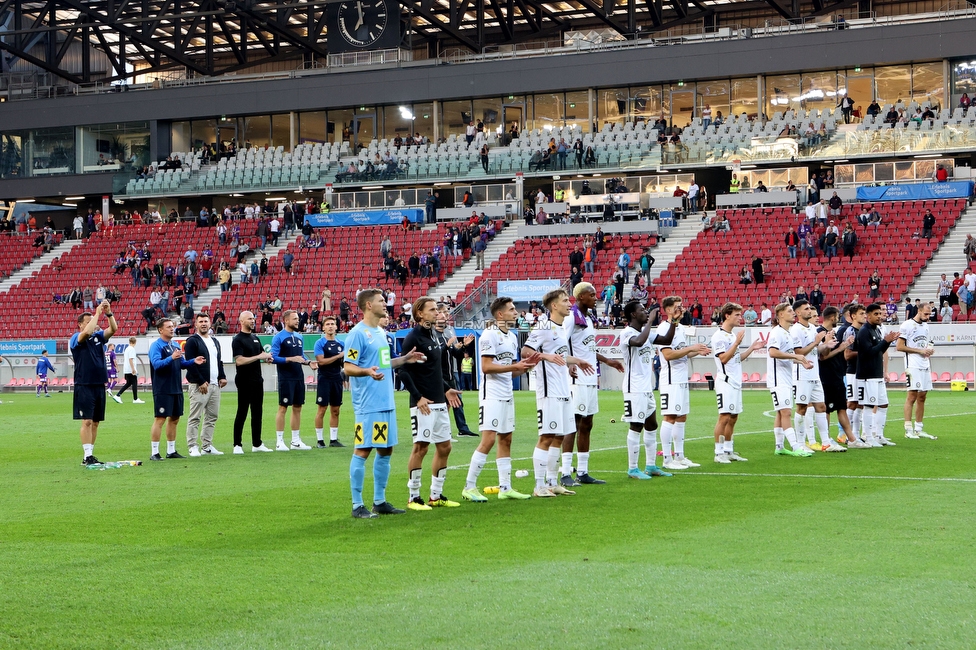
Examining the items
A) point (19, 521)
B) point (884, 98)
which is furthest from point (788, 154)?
point (19, 521)

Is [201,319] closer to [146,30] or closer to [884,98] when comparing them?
[884,98]

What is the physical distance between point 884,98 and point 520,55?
17799mm

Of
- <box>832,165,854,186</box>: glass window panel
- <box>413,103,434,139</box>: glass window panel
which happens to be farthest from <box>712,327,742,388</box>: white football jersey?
<box>413,103,434,139</box>: glass window panel

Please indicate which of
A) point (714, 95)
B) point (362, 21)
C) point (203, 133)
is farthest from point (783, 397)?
point (203, 133)

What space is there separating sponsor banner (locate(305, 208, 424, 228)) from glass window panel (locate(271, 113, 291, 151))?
34.1ft

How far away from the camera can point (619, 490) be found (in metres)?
12.1

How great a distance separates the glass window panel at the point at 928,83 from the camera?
5166 cm

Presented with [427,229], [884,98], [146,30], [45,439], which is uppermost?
[146,30]

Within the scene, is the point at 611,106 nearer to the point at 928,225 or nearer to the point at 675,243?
the point at 675,243

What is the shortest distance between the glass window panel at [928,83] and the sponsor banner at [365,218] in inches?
926

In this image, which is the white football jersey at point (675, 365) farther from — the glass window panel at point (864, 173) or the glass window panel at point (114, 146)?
the glass window panel at point (114, 146)

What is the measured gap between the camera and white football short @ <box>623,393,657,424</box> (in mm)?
13062

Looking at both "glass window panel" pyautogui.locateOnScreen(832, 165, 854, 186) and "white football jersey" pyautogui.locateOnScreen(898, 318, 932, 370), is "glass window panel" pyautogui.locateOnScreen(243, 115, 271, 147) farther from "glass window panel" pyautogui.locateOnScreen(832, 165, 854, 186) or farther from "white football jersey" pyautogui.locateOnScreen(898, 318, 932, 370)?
"white football jersey" pyautogui.locateOnScreen(898, 318, 932, 370)

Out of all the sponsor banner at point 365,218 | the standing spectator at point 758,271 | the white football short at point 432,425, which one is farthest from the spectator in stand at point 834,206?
the white football short at point 432,425
